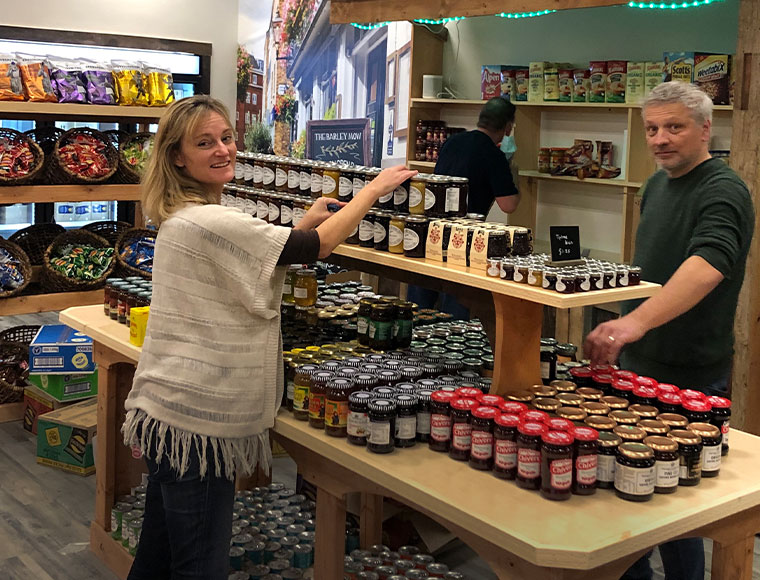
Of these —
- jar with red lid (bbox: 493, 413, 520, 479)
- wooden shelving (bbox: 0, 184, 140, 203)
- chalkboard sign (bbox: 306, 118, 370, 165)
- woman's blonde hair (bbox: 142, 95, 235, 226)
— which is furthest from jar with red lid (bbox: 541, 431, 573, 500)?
chalkboard sign (bbox: 306, 118, 370, 165)

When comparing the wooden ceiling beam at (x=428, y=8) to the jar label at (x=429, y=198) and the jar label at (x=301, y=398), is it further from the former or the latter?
the jar label at (x=301, y=398)

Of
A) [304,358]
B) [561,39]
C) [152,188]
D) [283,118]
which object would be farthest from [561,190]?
[152,188]

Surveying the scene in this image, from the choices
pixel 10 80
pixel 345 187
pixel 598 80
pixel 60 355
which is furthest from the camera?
pixel 598 80

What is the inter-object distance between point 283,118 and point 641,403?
6.46 metres

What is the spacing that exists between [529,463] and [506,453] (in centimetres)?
8

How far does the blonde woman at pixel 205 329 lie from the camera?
235 centimetres

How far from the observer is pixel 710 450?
2246 millimetres

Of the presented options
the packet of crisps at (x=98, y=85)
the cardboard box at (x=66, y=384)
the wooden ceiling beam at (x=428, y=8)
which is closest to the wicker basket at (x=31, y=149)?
the packet of crisps at (x=98, y=85)

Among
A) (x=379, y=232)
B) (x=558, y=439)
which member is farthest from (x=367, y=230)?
(x=558, y=439)

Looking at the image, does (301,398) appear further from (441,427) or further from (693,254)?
(693,254)

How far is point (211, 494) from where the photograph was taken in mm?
2430

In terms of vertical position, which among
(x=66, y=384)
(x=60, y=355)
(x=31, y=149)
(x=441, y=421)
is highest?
(x=31, y=149)

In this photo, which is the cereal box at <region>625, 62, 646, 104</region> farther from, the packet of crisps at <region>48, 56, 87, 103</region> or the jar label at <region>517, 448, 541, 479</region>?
the jar label at <region>517, 448, 541, 479</region>

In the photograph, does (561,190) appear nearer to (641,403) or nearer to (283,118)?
(283,118)
